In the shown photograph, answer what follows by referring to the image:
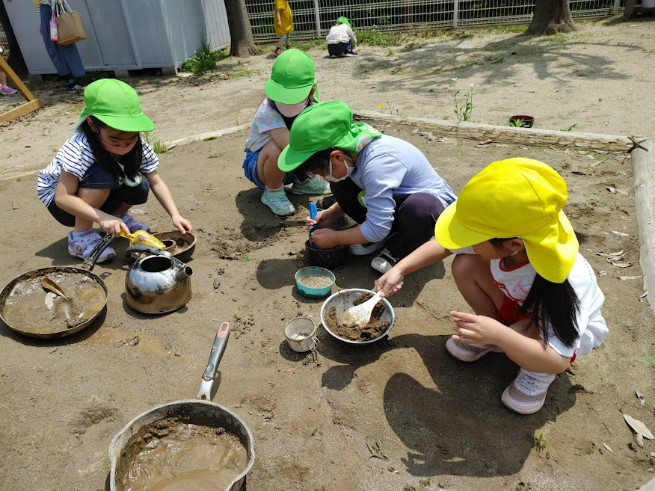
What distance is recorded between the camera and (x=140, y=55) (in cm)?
941

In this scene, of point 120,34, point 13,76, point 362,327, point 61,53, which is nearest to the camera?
point 362,327

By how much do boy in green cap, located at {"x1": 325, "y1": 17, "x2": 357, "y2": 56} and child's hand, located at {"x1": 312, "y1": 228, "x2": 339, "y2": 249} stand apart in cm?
880

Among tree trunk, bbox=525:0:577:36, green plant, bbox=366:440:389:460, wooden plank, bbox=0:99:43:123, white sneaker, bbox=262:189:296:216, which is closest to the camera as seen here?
green plant, bbox=366:440:389:460

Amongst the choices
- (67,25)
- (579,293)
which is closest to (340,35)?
(67,25)

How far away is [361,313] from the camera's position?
2346 millimetres

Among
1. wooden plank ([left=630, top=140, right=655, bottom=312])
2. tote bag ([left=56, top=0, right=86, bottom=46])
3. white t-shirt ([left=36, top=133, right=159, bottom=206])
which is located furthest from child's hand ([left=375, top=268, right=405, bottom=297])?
tote bag ([left=56, top=0, right=86, bottom=46])

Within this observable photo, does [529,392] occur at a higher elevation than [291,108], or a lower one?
lower

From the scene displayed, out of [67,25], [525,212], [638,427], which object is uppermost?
[67,25]

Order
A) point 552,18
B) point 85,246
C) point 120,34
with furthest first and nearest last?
point 552,18 < point 120,34 < point 85,246

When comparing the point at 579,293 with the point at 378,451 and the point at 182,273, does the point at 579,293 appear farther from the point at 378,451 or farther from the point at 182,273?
the point at 182,273

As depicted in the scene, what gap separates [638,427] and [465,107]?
4819 millimetres

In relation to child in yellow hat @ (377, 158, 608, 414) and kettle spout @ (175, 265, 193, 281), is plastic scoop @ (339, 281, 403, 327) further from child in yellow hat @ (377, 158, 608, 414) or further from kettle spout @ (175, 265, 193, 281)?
kettle spout @ (175, 265, 193, 281)

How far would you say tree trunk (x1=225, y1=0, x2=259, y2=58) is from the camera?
10.9m

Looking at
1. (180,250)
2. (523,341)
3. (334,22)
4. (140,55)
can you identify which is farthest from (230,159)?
(334,22)
